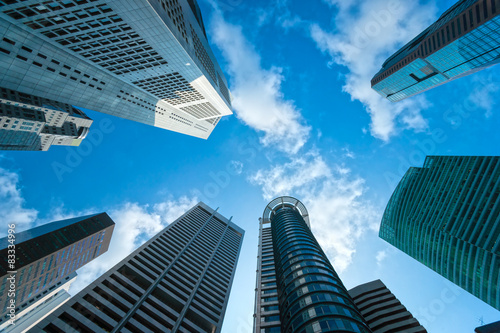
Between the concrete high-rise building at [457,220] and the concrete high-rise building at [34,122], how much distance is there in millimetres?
151283

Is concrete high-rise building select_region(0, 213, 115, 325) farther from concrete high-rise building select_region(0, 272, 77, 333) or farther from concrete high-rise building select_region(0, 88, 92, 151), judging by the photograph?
concrete high-rise building select_region(0, 88, 92, 151)

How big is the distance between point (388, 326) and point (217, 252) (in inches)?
2116

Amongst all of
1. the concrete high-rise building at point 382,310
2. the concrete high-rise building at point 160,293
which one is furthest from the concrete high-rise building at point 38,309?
the concrete high-rise building at point 382,310

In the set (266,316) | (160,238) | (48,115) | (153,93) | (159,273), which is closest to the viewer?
(266,316)

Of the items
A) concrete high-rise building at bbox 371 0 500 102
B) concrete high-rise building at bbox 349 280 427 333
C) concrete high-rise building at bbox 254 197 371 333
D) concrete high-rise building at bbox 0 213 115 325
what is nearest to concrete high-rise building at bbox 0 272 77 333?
concrete high-rise building at bbox 0 213 115 325

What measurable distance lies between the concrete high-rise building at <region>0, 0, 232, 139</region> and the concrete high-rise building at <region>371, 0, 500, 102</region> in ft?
263

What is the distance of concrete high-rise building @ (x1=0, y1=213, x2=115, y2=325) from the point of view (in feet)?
275

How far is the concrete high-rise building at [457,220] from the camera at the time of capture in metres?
59.4

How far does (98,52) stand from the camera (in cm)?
5222

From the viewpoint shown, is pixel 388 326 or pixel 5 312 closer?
pixel 388 326

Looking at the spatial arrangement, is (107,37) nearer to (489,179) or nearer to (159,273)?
(159,273)

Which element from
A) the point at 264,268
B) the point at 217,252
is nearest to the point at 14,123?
the point at 217,252

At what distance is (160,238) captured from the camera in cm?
7181

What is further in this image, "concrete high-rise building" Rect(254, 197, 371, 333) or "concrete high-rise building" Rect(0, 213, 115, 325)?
"concrete high-rise building" Rect(0, 213, 115, 325)
